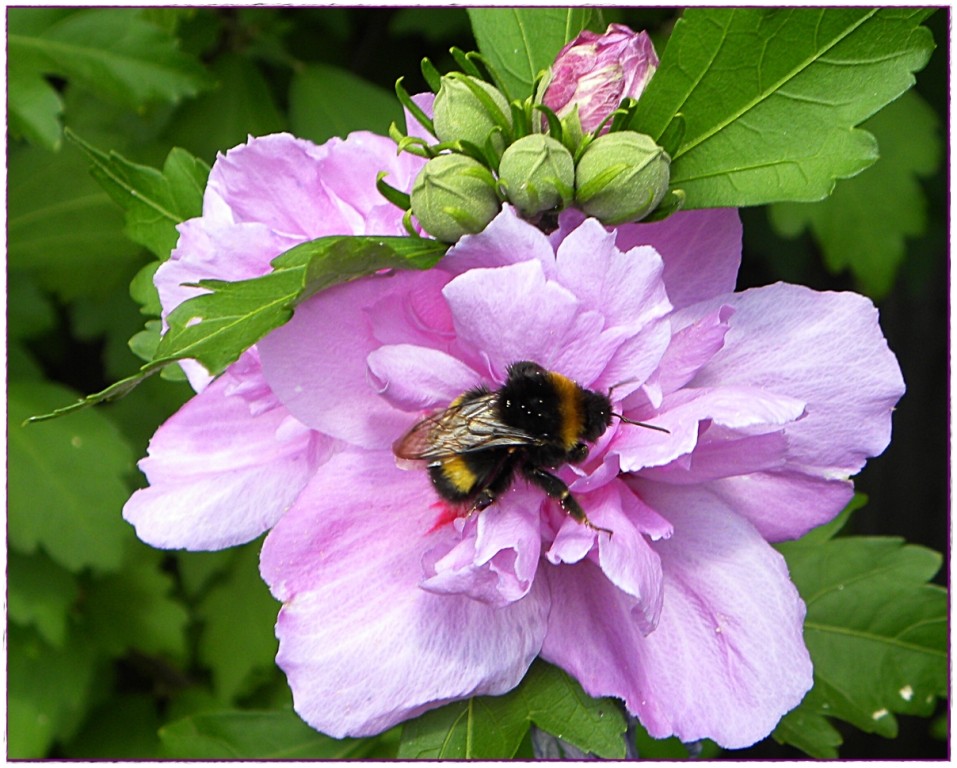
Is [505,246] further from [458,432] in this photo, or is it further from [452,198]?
[458,432]

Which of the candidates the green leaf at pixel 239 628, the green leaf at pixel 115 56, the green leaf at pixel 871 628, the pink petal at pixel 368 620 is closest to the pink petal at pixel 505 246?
the pink petal at pixel 368 620

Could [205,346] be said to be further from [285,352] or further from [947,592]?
[947,592]

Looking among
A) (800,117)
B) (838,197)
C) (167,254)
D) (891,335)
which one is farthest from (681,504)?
(891,335)

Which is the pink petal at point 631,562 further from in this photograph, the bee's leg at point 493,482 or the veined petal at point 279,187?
the veined petal at point 279,187

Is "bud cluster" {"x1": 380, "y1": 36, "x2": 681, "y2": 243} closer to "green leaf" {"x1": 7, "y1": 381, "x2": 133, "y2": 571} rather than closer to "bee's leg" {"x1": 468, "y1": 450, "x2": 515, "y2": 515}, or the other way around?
"bee's leg" {"x1": 468, "y1": 450, "x2": 515, "y2": 515}

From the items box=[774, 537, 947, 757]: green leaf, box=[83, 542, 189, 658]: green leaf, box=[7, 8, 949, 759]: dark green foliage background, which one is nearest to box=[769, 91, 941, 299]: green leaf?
box=[7, 8, 949, 759]: dark green foliage background

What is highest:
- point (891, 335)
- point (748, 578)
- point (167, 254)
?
point (167, 254)
